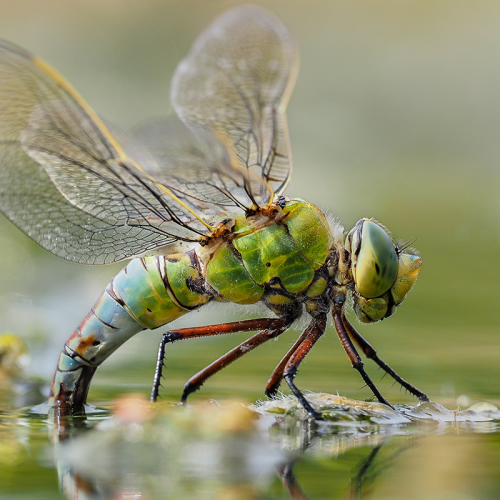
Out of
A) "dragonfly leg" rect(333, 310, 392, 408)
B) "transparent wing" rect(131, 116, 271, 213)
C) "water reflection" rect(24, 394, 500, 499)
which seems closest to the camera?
"water reflection" rect(24, 394, 500, 499)

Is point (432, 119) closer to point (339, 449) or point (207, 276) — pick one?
point (207, 276)

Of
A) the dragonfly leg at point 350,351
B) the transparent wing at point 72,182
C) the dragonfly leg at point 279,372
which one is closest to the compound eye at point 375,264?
the dragonfly leg at point 350,351

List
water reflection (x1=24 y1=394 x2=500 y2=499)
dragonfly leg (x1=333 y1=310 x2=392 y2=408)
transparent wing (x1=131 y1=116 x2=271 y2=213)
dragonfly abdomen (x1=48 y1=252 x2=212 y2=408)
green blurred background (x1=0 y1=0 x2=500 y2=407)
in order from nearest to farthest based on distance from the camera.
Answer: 1. water reflection (x1=24 y1=394 x2=500 y2=499)
2. transparent wing (x1=131 y1=116 x2=271 y2=213)
3. dragonfly leg (x1=333 y1=310 x2=392 y2=408)
4. dragonfly abdomen (x1=48 y1=252 x2=212 y2=408)
5. green blurred background (x1=0 y1=0 x2=500 y2=407)

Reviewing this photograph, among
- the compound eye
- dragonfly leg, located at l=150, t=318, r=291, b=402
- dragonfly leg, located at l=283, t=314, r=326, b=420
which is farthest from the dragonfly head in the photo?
dragonfly leg, located at l=150, t=318, r=291, b=402

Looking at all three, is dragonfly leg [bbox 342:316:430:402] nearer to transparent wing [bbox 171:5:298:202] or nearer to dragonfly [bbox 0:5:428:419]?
dragonfly [bbox 0:5:428:419]

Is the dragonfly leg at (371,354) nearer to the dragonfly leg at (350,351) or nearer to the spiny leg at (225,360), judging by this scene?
the dragonfly leg at (350,351)

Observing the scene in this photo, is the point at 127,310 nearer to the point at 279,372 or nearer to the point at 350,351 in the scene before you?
the point at 279,372

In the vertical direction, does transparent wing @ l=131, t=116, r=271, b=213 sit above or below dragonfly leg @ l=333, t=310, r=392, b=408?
above

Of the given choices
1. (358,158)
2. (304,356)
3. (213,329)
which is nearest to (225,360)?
(213,329)
